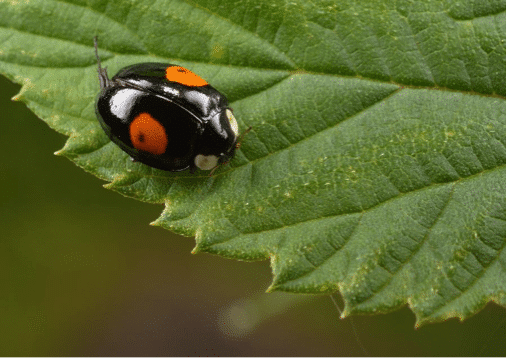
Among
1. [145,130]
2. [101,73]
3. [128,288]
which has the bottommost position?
[128,288]

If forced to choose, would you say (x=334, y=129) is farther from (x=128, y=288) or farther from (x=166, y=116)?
(x=128, y=288)

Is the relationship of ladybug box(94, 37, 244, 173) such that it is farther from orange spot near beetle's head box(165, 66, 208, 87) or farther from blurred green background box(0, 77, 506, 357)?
blurred green background box(0, 77, 506, 357)

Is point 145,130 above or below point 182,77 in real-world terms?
below

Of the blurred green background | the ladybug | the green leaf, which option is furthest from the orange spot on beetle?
the blurred green background

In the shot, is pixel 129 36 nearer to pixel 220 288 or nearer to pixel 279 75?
pixel 279 75

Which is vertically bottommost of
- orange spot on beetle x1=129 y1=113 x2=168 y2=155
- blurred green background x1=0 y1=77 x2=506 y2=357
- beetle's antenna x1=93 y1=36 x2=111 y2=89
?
blurred green background x1=0 y1=77 x2=506 y2=357

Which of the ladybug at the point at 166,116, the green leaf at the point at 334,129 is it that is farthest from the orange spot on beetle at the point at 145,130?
the green leaf at the point at 334,129

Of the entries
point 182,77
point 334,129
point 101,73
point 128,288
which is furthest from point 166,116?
point 128,288
